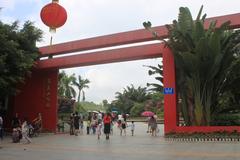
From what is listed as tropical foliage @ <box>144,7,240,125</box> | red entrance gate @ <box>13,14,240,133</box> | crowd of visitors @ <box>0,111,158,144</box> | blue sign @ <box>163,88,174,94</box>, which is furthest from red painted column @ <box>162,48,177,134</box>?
crowd of visitors @ <box>0,111,158,144</box>

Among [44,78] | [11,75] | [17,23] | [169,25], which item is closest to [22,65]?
[11,75]

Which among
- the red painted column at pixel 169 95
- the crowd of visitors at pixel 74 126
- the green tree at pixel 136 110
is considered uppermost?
the green tree at pixel 136 110

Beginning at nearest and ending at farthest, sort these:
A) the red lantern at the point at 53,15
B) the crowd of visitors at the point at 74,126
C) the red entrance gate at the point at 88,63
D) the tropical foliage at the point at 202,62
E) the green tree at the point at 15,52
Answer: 1. the red lantern at the point at 53,15
2. the tropical foliage at the point at 202,62
3. the crowd of visitors at the point at 74,126
4. the red entrance gate at the point at 88,63
5. the green tree at the point at 15,52

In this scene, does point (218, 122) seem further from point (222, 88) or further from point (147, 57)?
point (147, 57)

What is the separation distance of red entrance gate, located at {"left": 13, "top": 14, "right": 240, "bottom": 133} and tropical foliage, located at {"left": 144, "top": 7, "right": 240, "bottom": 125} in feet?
2.33

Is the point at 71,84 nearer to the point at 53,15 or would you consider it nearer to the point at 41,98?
the point at 41,98

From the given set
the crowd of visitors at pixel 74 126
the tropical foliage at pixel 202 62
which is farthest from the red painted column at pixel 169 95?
the crowd of visitors at pixel 74 126

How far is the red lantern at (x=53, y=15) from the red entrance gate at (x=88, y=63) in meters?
10.9

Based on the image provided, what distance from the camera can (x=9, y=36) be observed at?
22.4 m

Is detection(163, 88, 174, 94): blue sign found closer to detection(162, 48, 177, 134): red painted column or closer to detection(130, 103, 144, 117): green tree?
detection(162, 48, 177, 134): red painted column

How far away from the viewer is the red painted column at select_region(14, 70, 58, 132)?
84.4ft

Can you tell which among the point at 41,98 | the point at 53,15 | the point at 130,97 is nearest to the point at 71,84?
the point at 130,97

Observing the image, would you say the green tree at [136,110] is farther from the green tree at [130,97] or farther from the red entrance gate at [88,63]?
the red entrance gate at [88,63]

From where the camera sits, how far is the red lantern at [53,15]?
8.91 m
